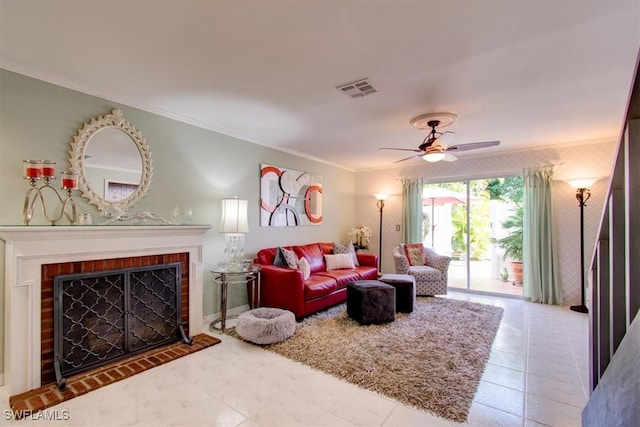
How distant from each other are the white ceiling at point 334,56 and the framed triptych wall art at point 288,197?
1199mm

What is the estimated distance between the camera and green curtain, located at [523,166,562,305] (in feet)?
15.1

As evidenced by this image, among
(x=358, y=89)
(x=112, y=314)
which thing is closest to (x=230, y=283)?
(x=112, y=314)

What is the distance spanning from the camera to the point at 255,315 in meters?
3.21

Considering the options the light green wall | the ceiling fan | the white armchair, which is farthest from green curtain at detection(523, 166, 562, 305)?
the light green wall

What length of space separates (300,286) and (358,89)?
7.47 ft

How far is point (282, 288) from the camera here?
3.79 meters

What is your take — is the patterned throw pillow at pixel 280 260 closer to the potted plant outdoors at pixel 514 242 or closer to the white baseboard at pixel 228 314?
the white baseboard at pixel 228 314

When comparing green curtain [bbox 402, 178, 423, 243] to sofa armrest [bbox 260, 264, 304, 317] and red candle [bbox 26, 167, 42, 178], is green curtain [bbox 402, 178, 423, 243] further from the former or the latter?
red candle [bbox 26, 167, 42, 178]

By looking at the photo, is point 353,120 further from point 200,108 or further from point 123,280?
point 123,280

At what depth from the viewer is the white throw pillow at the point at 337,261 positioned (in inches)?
195

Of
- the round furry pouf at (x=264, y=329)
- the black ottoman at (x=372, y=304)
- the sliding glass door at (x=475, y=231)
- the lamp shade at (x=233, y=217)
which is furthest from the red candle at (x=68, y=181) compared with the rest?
the sliding glass door at (x=475, y=231)

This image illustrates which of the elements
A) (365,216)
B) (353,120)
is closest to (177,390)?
(353,120)

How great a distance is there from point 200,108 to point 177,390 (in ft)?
8.70

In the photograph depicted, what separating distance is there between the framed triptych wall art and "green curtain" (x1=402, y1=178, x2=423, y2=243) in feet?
5.56
